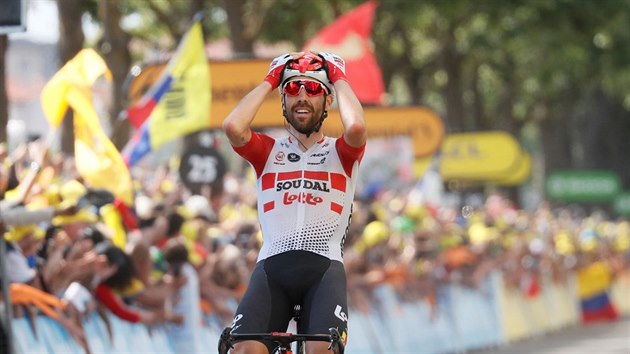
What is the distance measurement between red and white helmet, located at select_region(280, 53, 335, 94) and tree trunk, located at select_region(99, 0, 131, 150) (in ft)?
29.9

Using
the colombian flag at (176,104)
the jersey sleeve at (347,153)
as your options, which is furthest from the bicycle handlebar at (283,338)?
the colombian flag at (176,104)

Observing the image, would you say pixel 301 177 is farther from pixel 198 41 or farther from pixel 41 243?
pixel 198 41

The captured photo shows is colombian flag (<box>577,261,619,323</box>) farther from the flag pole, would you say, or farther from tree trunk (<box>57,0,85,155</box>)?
the flag pole

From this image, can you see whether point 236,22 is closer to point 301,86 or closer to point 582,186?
point 301,86

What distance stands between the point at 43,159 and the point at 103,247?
1.03m

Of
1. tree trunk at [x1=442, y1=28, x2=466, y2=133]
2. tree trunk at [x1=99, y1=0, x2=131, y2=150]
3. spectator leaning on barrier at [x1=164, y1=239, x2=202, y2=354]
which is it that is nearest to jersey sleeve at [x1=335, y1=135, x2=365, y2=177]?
spectator leaning on barrier at [x1=164, y1=239, x2=202, y2=354]

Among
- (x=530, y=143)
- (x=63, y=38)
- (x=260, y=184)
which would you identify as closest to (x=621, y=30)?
(x=63, y=38)

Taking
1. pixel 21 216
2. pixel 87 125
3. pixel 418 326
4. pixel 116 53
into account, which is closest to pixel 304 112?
pixel 21 216

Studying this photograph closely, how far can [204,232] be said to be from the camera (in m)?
15.8

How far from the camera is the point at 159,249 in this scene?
14594 millimetres

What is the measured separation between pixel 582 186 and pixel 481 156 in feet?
43.3

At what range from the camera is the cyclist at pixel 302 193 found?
884 cm

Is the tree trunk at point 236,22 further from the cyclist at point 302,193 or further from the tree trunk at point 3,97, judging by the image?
the cyclist at point 302,193

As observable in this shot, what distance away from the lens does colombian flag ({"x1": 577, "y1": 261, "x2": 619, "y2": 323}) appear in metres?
33.1
